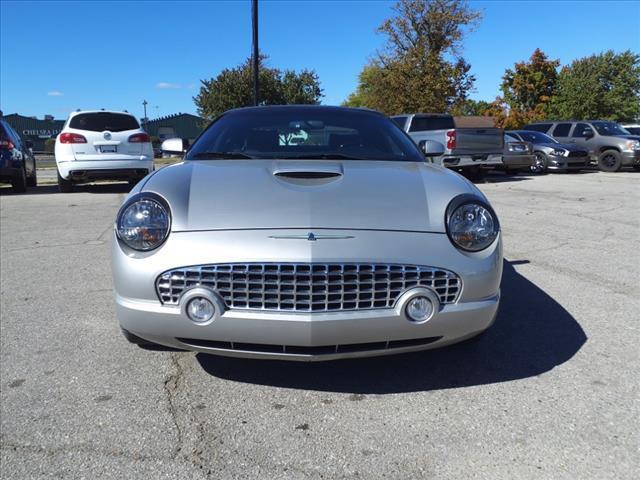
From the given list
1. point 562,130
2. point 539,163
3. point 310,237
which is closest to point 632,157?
point 562,130

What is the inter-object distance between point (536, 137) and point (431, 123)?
5.68 meters

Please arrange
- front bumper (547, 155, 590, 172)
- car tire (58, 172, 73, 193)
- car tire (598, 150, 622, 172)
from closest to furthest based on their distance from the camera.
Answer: car tire (58, 172, 73, 193), front bumper (547, 155, 590, 172), car tire (598, 150, 622, 172)

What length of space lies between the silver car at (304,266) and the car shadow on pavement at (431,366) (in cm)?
38

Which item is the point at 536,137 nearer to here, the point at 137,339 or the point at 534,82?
the point at 137,339

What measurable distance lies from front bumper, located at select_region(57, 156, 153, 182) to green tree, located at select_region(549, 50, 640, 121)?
4214cm

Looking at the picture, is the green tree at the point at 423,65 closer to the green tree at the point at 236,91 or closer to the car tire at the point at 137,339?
the green tree at the point at 236,91

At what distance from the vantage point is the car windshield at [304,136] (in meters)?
3.46

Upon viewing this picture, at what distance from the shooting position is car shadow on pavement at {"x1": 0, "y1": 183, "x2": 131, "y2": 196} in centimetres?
1187

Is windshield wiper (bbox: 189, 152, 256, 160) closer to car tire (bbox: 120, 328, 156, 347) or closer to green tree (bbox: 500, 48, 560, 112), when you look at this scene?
car tire (bbox: 120, 328, 156, 347)

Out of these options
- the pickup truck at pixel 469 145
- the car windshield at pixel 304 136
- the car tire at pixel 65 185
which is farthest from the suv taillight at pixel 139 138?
the car windshield at pixel 304 136

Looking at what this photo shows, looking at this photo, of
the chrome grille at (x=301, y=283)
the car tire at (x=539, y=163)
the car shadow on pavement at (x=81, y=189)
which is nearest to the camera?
the chrome grille at (x=301, y=283)

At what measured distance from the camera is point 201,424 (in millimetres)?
2363

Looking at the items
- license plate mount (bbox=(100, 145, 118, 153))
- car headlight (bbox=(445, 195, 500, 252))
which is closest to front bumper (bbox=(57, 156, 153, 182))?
license plate mount (bbox=(100, 145, 118, 153))

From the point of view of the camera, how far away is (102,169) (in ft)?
34.3
